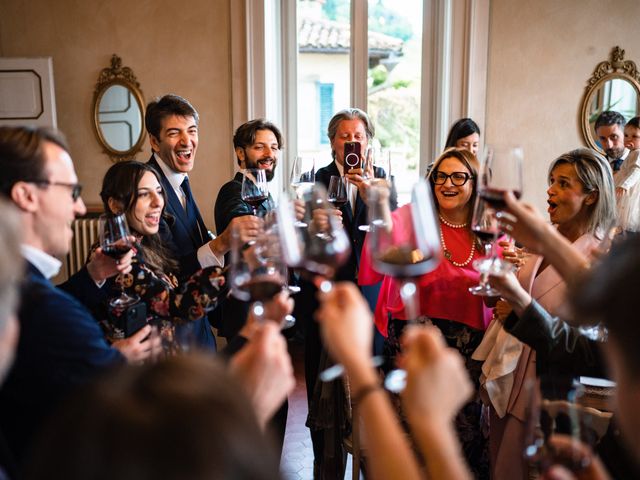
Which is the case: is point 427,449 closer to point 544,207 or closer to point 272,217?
point 272,217

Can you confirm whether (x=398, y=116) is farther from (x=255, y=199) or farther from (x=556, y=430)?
(x=556, y=430)

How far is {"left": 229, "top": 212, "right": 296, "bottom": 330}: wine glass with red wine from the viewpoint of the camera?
1181 mm

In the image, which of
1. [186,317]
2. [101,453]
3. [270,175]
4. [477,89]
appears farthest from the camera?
[477,89]

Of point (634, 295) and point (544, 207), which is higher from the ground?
point (634, 295)

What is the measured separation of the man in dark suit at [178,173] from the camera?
2.28 meters

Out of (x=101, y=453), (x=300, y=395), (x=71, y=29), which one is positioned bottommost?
(x=300, y=395)

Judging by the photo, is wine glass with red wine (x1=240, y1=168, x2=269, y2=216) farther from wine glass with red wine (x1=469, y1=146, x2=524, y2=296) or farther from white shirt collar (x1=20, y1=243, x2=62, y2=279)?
white shirt collar (x1=20, y1=243, x2=62, y2=279)

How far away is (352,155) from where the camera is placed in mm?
2783

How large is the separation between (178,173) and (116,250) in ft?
3.05

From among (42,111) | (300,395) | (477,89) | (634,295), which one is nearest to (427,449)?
(634,295)

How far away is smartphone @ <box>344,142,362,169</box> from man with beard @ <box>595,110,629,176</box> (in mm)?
2369

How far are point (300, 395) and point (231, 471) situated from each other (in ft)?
11.2

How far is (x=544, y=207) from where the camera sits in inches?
180

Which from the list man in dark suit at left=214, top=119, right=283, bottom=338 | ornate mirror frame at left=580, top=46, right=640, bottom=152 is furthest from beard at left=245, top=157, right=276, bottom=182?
ornate mirror frame at left=580, top=46, right=640, bottom=152
